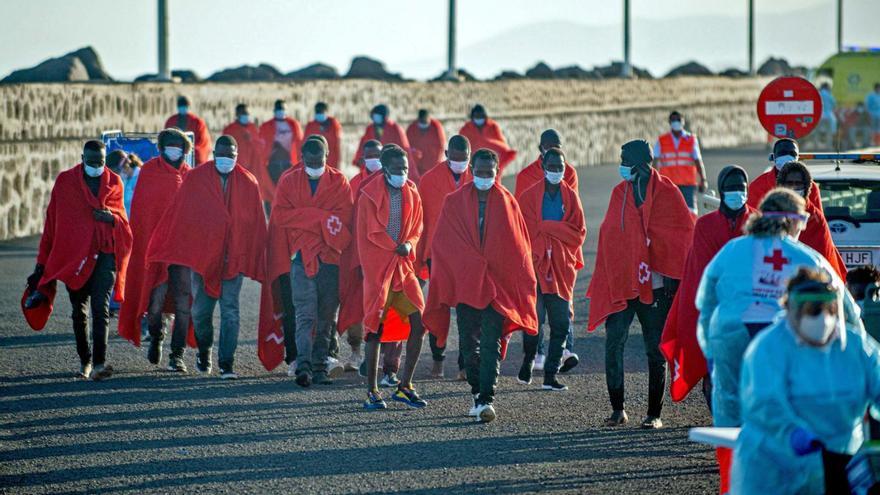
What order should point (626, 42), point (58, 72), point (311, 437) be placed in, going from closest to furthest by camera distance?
point (311, 437) → point (58, 72) → point (626, 42)

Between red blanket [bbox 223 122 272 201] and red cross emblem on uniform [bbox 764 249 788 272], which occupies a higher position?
red blanket [bbox 223 122 272 201]

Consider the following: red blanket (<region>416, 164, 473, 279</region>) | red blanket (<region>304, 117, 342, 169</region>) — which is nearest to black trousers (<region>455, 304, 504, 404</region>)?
red blanket (<region>416, 164, 473, 279</region>)

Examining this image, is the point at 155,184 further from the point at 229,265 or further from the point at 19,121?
the point at 19,121

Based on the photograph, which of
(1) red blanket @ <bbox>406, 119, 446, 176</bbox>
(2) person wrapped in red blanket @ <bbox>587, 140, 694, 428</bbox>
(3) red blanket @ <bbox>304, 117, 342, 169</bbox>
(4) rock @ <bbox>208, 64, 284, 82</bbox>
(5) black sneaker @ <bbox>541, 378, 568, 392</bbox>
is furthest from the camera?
(4) rock @ <bbox>208, 64, 284, 82</bbox>

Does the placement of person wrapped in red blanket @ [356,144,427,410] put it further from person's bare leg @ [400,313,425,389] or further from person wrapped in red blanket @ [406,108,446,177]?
person wrapped in red blanket @ [406,108,446,177]

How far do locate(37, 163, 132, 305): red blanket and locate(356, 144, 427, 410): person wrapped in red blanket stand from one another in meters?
2.02

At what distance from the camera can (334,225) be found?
12250mm

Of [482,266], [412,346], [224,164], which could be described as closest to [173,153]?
[224,164]

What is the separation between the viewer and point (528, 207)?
12.2 metres

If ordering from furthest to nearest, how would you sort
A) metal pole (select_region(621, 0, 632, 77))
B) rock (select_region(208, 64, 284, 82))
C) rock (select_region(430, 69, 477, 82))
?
metal pole (select_region(621, 0, 632, 77)), rock (select_region(430, 69, 477, 82)), rock (select_region(208, 64, 284, 82))

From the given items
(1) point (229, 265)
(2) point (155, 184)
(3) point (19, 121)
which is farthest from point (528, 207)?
(3) point (19, 121)

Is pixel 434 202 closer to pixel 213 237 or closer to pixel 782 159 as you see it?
pixel 213 237

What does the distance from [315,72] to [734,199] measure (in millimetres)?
33407

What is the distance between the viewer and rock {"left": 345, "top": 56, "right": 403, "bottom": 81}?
42819 millimetres
